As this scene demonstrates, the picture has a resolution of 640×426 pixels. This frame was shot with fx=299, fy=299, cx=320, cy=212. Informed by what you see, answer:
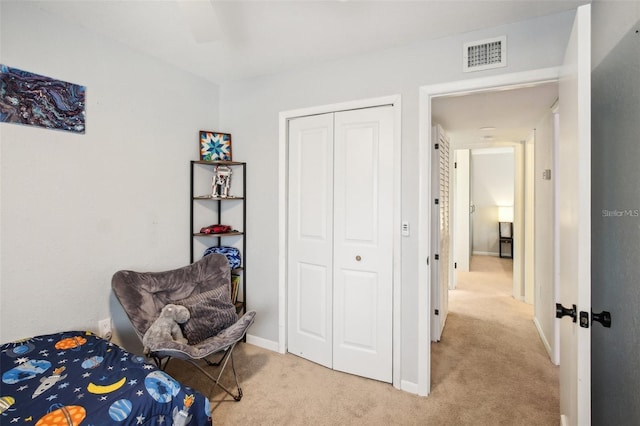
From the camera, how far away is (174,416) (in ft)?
4.25

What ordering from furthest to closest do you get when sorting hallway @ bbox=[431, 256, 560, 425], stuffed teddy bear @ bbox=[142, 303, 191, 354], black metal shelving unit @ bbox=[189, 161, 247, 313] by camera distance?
black metal shelving unit @ bbox=[189, 161, 247, 313] → hallway @ bbox=[431, 256, 560, 425] → stuffed teddy bear @ bbox=[142, 303, 191, 354]

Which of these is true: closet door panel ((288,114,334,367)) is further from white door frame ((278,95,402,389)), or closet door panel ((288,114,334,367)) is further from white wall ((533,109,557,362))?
white wall ((533,109,557,362))

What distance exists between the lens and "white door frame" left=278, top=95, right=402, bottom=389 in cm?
222

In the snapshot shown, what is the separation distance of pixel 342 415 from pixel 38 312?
197 centimetres

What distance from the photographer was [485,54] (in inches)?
77.5

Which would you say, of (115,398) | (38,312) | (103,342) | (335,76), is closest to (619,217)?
(335,76)

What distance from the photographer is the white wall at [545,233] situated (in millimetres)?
2762

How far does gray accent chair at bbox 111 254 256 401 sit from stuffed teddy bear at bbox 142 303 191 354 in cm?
5

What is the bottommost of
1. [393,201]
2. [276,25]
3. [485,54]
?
[393,201]

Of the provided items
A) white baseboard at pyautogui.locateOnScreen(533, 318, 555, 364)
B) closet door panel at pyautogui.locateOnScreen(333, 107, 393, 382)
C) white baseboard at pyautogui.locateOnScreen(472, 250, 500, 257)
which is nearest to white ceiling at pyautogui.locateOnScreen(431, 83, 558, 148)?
closet door panel at pyautogui.locateOnScreen(333, 107, 393, 382)

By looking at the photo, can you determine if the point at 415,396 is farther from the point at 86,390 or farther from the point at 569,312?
the point at 86,390

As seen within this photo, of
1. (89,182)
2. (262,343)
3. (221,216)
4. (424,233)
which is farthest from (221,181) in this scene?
(424,233)

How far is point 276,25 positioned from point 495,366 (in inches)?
124

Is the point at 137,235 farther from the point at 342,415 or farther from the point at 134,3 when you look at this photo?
the point at 342,415
